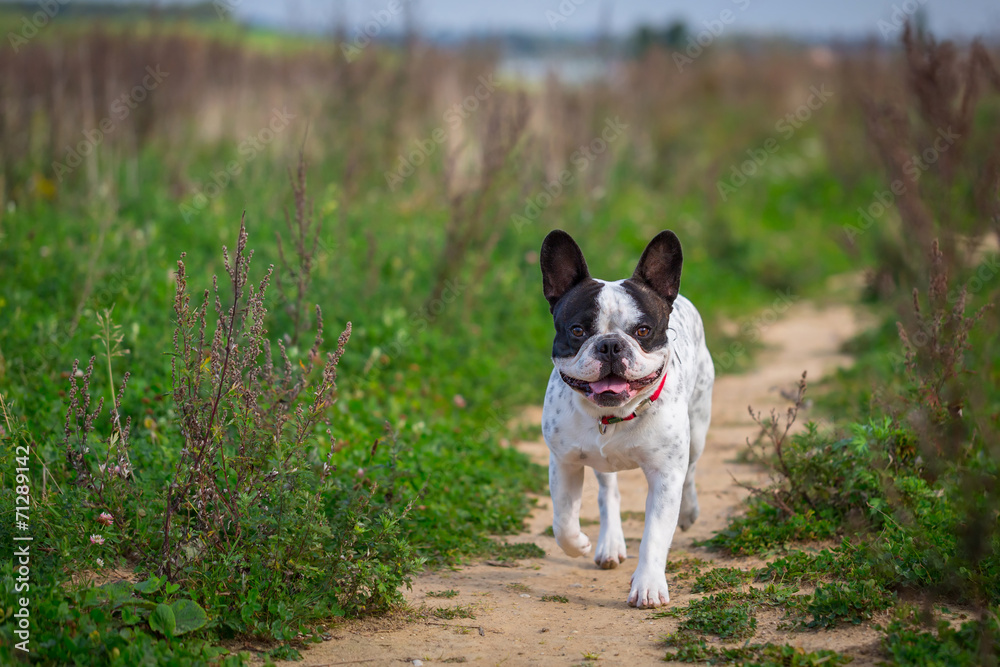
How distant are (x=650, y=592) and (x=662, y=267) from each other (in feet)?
4.87

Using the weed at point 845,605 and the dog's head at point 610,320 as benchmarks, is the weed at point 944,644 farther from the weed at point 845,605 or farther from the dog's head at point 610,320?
the dog's head at point 610,320

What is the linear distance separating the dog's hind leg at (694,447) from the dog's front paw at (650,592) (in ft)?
3.07

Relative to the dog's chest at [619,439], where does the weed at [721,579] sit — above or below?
below

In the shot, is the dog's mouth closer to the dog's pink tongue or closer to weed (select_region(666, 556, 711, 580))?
the dog's pink tongue

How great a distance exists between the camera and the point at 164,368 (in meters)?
6.09

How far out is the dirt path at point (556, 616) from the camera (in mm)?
3674

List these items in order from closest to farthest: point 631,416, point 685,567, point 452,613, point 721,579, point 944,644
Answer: point 944,644, point 452,613, point 631,416, point 721,579, point 685,567

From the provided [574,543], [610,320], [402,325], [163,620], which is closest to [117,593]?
[163,620]

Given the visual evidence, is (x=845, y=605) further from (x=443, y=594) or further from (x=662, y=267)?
(x=443, y=594)

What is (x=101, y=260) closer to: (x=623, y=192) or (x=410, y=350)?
(x=410, y=350)

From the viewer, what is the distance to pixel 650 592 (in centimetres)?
417

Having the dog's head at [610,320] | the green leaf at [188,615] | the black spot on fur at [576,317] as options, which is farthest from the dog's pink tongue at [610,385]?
the green leaf at [188,615]

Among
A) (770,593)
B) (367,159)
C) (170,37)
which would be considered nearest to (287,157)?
(367,159)

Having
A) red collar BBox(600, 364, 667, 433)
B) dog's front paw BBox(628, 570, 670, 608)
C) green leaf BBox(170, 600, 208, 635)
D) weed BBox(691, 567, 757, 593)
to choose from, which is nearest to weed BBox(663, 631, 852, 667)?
dog's front paw BBox(628, 570, 670, 608)
